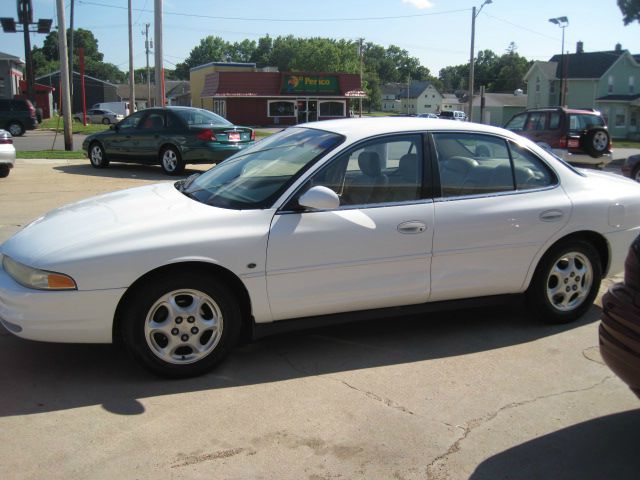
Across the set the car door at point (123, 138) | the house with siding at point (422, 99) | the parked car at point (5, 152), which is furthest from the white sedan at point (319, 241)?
the house with siding at point (422, 99)

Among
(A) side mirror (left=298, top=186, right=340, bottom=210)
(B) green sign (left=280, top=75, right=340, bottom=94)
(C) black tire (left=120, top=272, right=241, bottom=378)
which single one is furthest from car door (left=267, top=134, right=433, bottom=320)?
(B) green sign (left=280, top=75, right=340, bottom=94)

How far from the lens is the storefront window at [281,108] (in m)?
54.0

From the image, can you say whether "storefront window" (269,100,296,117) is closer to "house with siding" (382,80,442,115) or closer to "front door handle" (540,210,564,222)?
"front door handle" (540,210,564,222)

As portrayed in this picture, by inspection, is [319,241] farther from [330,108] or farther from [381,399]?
[330,108]

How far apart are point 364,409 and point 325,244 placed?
41.6 inches

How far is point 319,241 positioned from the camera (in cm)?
404

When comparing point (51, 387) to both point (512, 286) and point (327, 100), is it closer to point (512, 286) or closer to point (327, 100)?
point (512, 286)

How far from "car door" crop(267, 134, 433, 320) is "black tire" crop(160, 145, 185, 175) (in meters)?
10.6

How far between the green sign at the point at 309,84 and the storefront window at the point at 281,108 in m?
1.42

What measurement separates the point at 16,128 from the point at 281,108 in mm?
26054

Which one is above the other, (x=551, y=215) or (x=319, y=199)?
(x=319, y=199)

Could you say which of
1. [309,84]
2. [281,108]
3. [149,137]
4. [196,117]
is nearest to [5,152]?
[149,137]

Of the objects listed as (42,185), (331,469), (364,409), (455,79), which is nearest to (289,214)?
(364,409)

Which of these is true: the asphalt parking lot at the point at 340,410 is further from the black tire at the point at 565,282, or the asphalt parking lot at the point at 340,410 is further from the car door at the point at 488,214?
the car door at the point at 488,214
